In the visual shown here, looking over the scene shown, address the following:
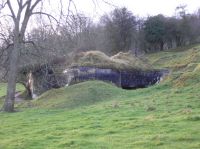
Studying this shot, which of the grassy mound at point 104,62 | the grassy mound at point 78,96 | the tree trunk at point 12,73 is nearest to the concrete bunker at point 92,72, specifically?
the grassy mound at point 104,62

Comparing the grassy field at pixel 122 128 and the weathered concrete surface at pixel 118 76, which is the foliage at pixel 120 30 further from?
the grassy field at pixel 122 128

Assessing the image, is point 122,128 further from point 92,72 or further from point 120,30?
point 120,30

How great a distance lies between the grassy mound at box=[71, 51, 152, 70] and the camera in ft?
139

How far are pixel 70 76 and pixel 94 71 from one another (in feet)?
7.57

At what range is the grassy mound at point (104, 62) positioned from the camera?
139 ft

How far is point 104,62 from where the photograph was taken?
43.0 metres

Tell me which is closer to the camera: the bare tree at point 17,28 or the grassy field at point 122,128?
the grassy field at point 122,128

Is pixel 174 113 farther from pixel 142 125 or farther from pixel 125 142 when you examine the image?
pixel 125 142

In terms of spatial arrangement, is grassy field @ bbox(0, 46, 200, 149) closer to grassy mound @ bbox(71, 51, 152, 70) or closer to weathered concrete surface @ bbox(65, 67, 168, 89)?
weathered concrete surface @ bbox(65, 67, 168, 89)

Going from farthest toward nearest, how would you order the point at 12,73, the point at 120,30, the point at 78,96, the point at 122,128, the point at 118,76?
1. the point at 120,30
2. the point at 118,76
3. the point at 78,96
4. the point at 12,73
5. the point at 122,128

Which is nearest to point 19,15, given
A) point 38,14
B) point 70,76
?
point 38,14

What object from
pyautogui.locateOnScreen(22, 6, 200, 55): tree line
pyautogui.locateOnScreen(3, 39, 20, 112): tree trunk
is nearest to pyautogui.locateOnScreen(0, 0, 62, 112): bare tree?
pyautogui.locateOnScreen(3, 39, 20, 112): tree trunk

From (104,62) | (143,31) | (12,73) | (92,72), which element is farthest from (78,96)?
(143,31)

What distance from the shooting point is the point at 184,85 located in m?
27.5
